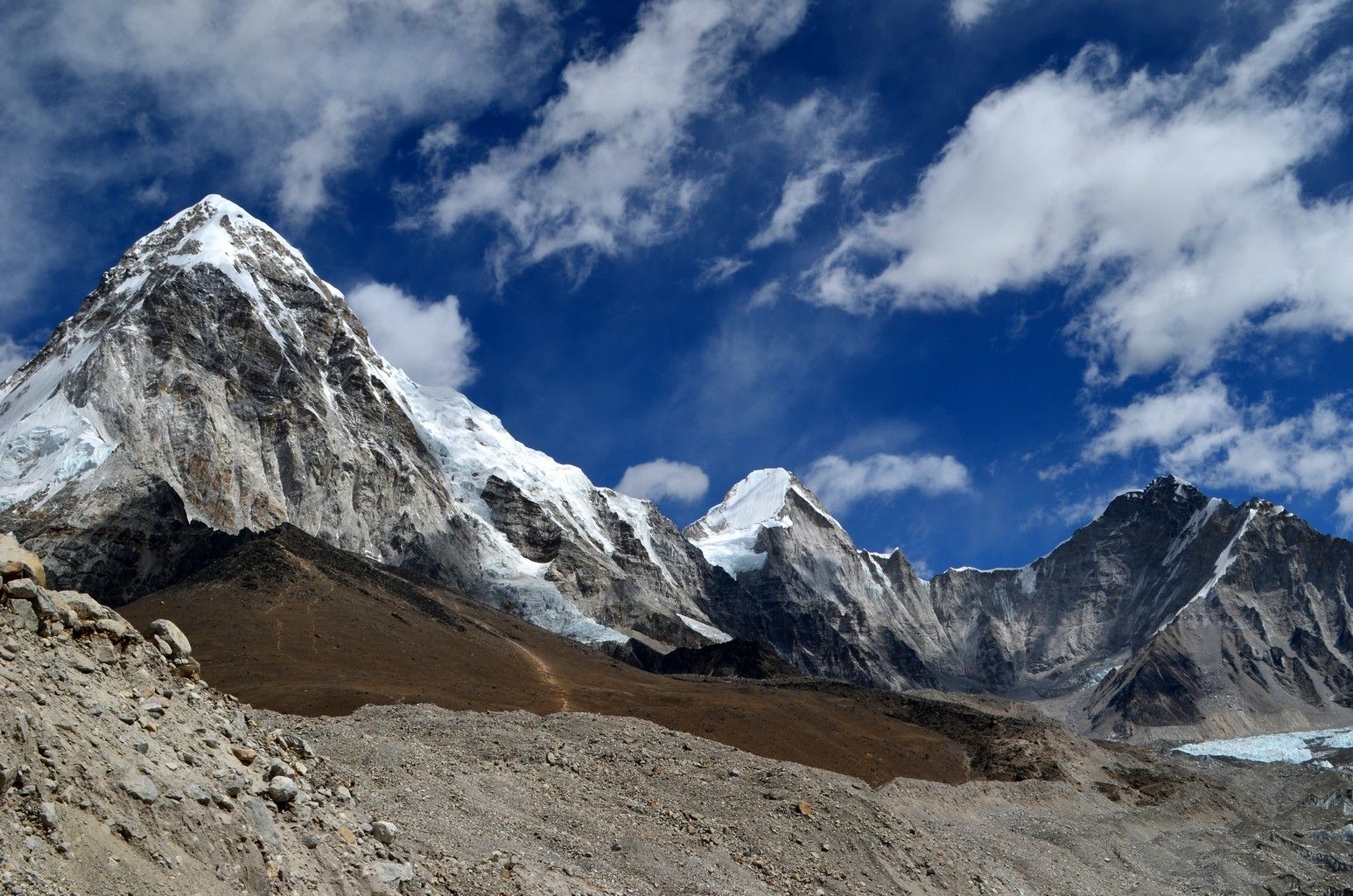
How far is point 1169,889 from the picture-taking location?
53.1 meters

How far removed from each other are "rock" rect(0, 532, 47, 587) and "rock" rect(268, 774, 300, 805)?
16.2 feet

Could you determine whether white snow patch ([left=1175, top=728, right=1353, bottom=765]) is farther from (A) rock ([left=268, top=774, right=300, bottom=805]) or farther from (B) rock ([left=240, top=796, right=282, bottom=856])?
(B) rock ([left=240, top=796, right=282, bottom=856])

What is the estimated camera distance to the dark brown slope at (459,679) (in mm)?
61094

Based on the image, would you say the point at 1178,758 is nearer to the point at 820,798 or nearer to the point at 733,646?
the point at 733,646

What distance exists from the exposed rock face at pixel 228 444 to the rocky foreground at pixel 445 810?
77.4m

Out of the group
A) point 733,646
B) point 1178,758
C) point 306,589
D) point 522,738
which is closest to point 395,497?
point 733,646

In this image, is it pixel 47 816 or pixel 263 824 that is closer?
pixel 47 816

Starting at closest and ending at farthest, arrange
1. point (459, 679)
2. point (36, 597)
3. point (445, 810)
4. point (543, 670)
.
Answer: point (36, 597) < point (445, 810) < point (459, 679) < point (543, 670)

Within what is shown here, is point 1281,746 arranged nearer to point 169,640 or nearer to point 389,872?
point 389,872

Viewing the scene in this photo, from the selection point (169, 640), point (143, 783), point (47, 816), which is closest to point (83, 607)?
point (169, 640)

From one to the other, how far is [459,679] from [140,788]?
63.4 meters

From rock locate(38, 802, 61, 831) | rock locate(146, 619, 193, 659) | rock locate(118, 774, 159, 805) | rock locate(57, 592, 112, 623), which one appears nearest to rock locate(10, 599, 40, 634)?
rock locate(57, 592, 112, 623)

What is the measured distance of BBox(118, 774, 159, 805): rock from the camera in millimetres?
16422

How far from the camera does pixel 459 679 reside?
7856 cm
